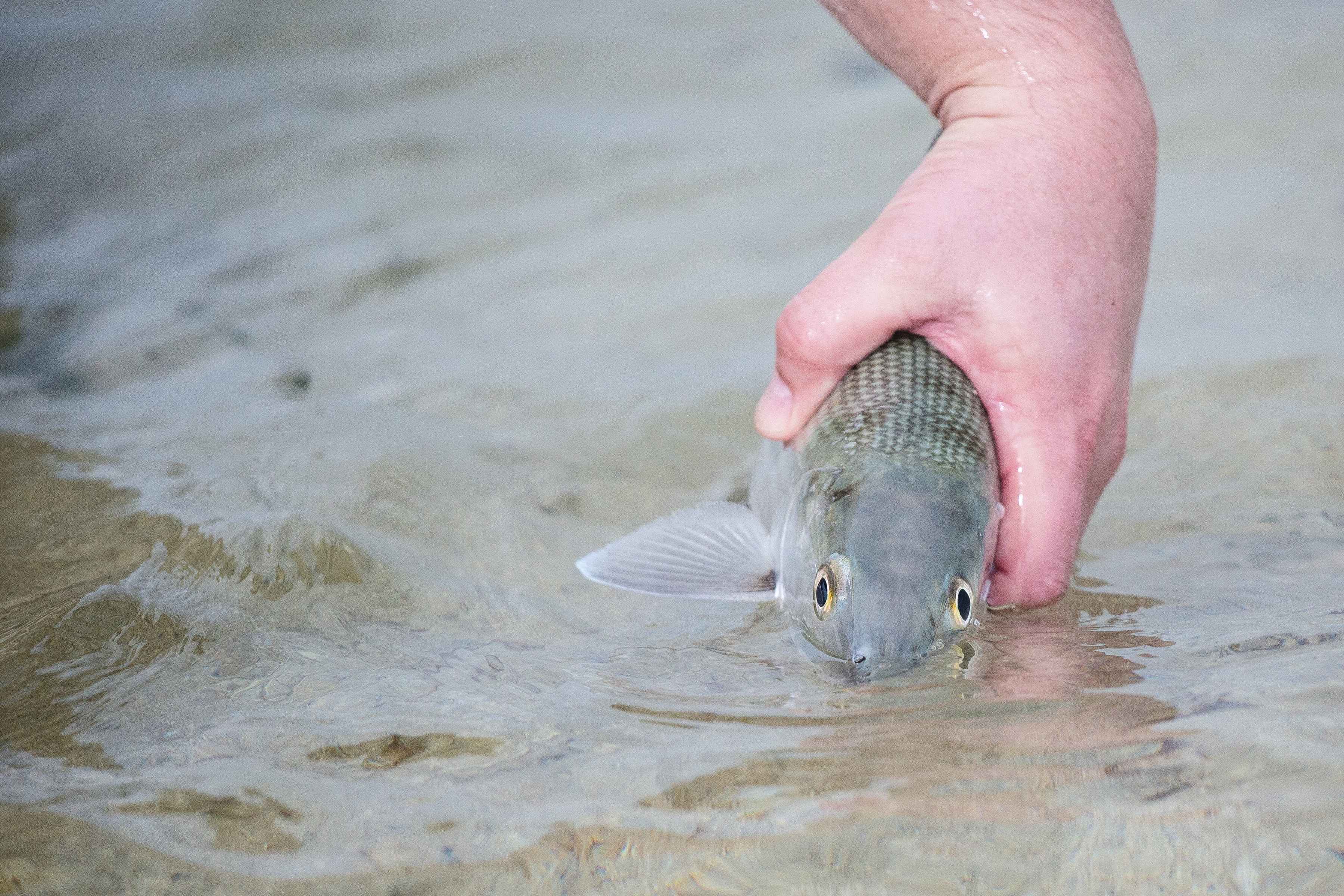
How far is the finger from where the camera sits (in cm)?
367

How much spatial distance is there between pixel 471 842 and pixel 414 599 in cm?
153

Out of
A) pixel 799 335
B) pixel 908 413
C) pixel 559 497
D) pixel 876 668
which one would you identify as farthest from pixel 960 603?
pixel 559 497

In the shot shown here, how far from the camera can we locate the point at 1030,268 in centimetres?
367

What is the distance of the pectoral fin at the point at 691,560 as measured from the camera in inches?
153

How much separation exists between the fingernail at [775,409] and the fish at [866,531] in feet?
0.28

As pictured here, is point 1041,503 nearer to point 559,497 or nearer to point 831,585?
point 831,585

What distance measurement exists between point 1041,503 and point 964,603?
529mm

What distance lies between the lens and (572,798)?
8.87ft

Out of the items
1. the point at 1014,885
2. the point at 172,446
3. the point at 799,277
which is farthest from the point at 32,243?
the point at 1014,885

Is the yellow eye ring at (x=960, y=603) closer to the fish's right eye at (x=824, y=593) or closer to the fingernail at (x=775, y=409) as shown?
the fish's right eye at (x=824, y=593)

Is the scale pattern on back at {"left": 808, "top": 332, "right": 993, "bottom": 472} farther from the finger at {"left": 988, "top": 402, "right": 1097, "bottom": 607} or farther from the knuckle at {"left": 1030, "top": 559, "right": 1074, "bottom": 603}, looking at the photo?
the knuckle at {"left": 1030, "top": 559, "right": 1074, "bottom": 603}

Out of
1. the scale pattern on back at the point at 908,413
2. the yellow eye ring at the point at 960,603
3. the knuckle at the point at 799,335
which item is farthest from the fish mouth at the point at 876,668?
the knuckle at the point at 799,335

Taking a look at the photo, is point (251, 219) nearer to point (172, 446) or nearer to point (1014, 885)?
point (172, 446)

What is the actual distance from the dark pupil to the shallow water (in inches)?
5.6
